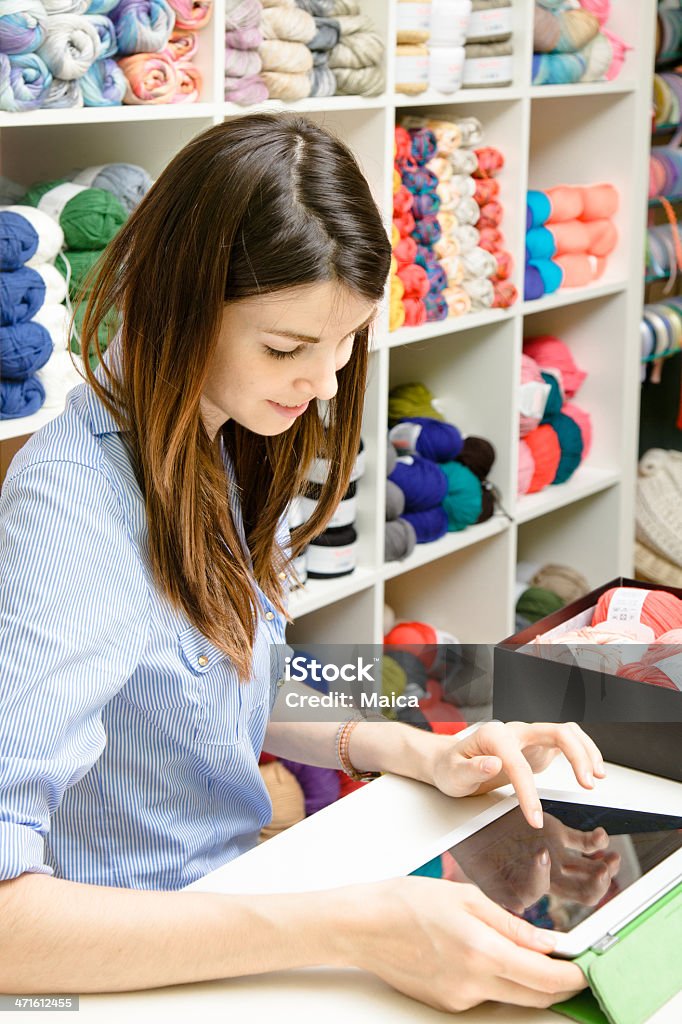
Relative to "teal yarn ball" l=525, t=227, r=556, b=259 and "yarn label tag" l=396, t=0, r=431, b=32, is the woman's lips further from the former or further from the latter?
"teal yarn ball" l=525, t=227, r=556, b=259

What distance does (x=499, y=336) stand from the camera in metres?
2.15

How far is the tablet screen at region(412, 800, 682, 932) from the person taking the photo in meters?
0.79

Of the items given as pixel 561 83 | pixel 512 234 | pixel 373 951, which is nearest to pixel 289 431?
pixel 373 951

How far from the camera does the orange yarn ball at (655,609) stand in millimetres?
1083

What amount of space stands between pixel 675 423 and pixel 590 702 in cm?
179

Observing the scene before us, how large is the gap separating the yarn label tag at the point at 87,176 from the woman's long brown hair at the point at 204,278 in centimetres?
65

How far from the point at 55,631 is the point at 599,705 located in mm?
487

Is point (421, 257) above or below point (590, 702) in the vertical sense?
above

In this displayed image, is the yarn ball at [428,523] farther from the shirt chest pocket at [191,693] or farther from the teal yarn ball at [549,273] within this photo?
the shirt chest pocket at [191,693]

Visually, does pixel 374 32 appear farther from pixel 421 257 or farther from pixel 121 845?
pixel 121 845

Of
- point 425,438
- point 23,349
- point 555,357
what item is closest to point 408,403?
point 425,438

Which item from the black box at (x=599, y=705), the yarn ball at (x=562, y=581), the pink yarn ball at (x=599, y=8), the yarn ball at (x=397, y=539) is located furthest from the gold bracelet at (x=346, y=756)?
the pink yarn ball at (x=599, y=8)

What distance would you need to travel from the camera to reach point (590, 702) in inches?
40.1

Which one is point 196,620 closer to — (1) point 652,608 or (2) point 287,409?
(2) point 287,409
